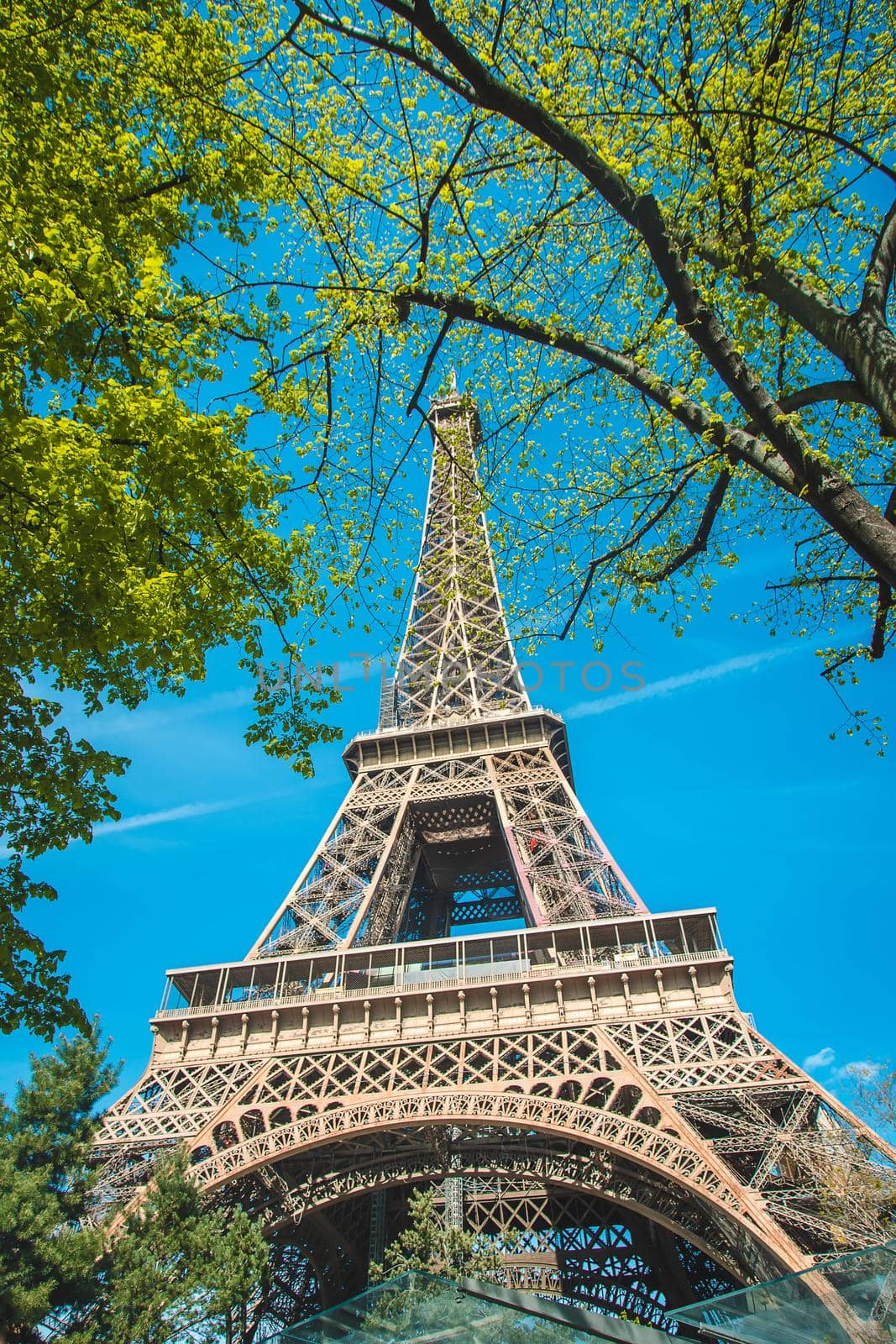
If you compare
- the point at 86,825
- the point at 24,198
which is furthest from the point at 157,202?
the point at 86,825

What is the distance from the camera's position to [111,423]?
7523 mm

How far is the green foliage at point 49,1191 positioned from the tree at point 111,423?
36.5 ft

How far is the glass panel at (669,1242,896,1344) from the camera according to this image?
12.1 ft

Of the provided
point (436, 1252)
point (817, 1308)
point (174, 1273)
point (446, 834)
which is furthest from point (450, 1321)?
point (446, 834)

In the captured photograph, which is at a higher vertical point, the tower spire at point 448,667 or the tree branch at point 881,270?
the tower spire at point 448,667

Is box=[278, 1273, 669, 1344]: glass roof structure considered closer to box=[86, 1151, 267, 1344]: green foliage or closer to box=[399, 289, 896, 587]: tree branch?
box=[399, 289, 896, 587]: tree branch

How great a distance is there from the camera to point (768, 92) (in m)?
7.16

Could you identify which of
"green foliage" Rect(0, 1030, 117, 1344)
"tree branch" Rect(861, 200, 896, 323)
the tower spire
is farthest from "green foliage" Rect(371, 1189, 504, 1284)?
"tree branch" Rect(861, 200, 896, 323)

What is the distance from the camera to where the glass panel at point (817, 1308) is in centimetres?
368

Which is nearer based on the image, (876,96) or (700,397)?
(876,96)

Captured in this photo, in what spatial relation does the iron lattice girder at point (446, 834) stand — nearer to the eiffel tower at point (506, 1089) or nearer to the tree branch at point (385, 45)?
the eiffel tower at point (506, 1089)

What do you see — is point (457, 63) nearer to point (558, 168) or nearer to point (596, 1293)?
point (558, 168)

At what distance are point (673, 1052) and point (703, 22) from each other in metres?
19.3

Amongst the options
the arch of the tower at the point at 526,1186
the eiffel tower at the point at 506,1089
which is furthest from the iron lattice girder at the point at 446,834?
the arch of the tower at the point at 526,1186
